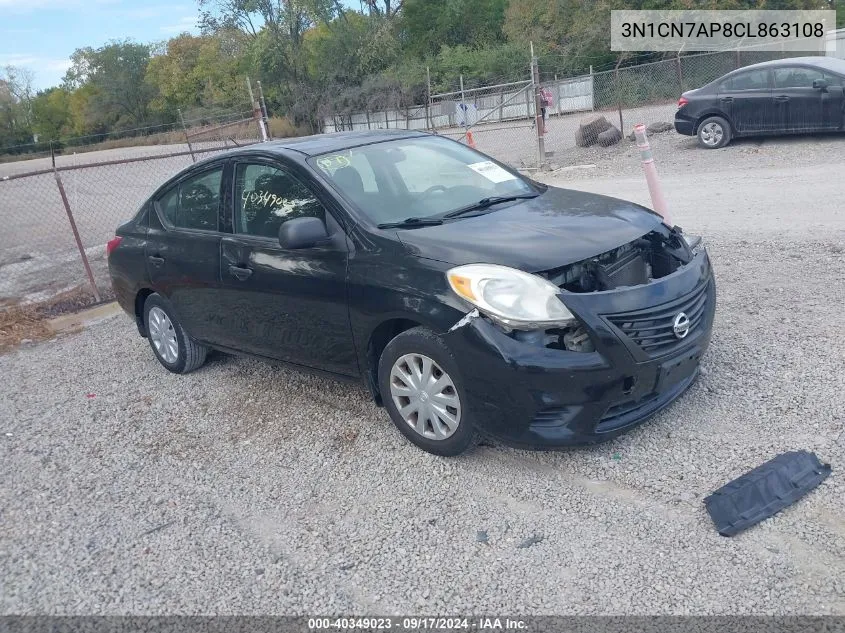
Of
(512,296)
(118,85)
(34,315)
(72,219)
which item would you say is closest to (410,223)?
(512,296)

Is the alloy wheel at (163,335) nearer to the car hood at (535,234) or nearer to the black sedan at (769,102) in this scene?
the car hood at (535,234)

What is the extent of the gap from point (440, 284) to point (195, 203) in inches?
98.7

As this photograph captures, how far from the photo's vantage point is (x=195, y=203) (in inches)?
217

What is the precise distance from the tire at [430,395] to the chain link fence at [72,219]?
17.6 ft

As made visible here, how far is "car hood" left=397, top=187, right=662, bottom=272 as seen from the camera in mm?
3838

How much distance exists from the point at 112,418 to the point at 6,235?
38.9ft

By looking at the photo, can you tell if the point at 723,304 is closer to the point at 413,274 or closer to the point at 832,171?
the point at 413,274

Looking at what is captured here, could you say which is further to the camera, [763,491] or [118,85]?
[118,85]

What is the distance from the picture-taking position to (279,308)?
4.78 metres

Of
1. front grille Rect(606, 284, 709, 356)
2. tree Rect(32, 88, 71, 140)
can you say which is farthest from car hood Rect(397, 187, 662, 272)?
tree Rect(32, 88, 71, 140)

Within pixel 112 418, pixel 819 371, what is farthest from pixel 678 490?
pixel 112 418

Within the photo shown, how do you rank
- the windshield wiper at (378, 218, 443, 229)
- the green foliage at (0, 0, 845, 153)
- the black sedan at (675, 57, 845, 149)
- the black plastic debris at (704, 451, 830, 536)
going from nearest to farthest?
the black plastic debris at (704, 451, 830, 536) < the windshield wiper at (378, 218, 443, 229) < the black sedan at (675, 57, 845, 149) < the green foliage at (0, 0, 845, 153)

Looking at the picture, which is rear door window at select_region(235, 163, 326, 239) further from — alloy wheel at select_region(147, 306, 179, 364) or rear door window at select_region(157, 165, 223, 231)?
alloy wheel at select_region(147, 306, 179, 364)

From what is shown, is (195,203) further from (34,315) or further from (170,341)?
(34,315)
